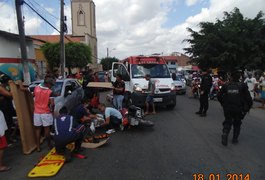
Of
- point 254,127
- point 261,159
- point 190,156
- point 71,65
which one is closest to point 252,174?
point 261,159

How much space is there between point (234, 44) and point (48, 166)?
19.7 m

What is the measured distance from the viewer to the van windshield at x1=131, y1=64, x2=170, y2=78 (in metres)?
13.0

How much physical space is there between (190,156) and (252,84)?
35.0ft

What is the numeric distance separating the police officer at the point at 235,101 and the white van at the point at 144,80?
5390 mm

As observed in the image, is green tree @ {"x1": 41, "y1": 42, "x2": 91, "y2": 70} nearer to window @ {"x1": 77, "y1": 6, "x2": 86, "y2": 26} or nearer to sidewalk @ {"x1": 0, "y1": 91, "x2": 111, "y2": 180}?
window @ {"x1": 77, "y1": 6, "x2": 86, "y2": 26}

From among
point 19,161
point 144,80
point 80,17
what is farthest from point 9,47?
point 80,17

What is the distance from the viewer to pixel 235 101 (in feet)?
22.2

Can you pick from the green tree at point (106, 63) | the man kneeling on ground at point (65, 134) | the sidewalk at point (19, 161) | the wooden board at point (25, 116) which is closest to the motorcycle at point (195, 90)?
the sidewalk at point (19, 161)

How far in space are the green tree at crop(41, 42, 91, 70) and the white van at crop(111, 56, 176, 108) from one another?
25.5m

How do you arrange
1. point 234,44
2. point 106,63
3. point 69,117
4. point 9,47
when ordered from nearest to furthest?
point 69,117, point 9,47, point 234,44, point 106,63

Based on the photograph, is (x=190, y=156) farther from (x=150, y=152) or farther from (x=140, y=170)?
(x=140, y=170)

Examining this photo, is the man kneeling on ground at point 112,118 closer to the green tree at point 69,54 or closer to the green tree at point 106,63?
the green tree at point 69,54

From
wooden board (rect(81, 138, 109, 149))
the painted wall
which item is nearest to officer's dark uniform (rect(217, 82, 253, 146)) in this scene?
wooden board (rect(81, 138, 109, 149))

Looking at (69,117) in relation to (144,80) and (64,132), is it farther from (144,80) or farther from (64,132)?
(144,80)
